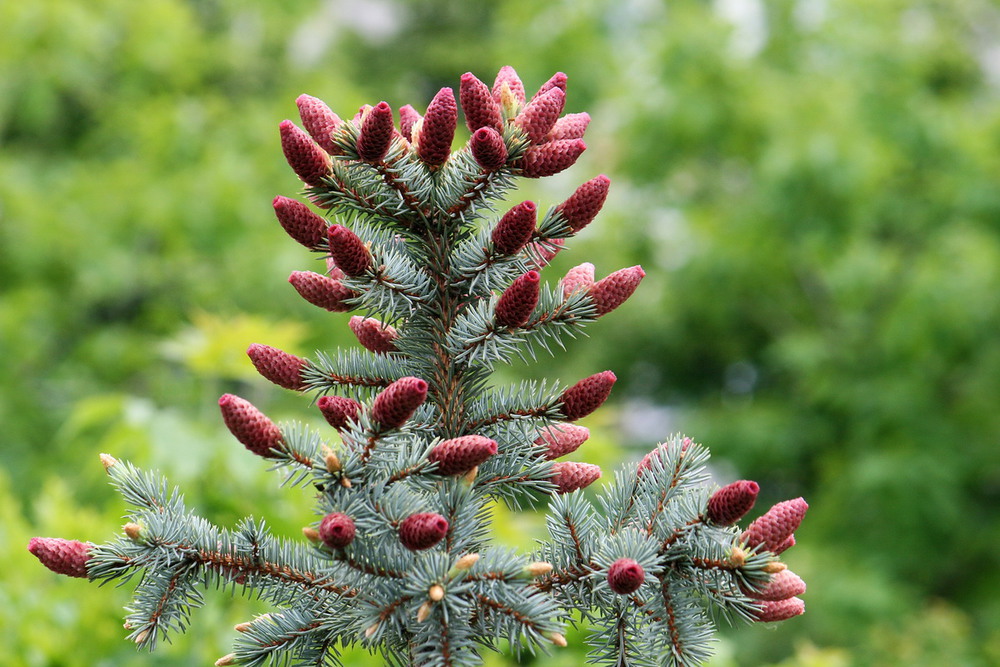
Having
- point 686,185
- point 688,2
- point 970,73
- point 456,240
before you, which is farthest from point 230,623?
point 970,73

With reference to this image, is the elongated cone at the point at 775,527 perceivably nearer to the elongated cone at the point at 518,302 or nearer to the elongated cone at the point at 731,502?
the elongated cone at the point at 731,502

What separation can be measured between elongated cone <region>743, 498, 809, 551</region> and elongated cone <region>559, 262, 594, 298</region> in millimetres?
358

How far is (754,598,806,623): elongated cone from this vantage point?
3.85 feet

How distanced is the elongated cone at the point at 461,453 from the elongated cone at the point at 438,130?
359mm

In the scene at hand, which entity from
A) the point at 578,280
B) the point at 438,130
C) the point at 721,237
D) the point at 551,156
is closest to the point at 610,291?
the point at 578,280

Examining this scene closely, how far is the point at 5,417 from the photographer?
251 inches

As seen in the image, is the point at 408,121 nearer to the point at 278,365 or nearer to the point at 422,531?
the point at 278,365

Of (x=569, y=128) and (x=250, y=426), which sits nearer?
(x=250, y=426)

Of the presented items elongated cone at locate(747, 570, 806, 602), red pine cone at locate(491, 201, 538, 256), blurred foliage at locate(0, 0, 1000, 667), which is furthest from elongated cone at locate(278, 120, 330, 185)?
blurred foliage at locate(0, 0, 1000, 667)

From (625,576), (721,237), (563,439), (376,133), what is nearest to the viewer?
(625,576)

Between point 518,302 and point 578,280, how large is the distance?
0.17 metres

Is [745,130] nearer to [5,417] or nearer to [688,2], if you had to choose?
[688,2]

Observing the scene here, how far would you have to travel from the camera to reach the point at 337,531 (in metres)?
1.02

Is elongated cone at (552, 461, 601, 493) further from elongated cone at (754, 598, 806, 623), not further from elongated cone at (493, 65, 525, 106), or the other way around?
elongated cone at (493, 65, 525, 106)
